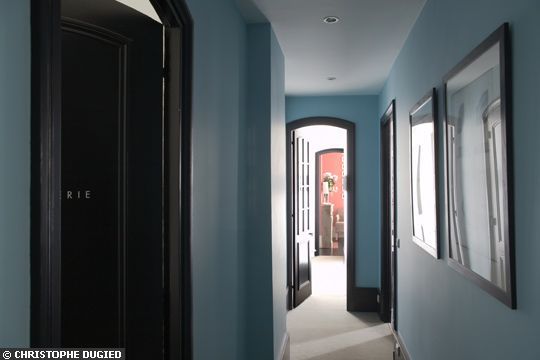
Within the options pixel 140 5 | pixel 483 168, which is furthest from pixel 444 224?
pixel 140 5

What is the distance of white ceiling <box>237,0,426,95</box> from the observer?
284cm

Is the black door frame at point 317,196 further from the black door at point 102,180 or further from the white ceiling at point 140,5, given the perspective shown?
the black door at point 102,180

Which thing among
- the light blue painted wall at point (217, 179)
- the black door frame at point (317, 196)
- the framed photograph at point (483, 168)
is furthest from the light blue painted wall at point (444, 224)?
the black door frame at point (317, 196)

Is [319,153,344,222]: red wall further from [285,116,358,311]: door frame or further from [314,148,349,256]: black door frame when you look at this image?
[285,116,358,311]: door frame

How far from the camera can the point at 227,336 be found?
2.53 meters

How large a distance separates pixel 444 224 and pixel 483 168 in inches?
29.2

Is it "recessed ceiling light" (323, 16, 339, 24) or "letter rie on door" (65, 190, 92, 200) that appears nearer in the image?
"letter rie on door" (65, 190, 92, 200)

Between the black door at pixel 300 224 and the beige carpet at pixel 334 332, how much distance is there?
0.21m

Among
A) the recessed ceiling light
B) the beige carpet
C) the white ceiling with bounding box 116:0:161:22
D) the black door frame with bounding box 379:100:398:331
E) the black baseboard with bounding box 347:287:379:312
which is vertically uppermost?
the recessed ceiling light

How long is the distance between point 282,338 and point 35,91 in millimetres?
3293

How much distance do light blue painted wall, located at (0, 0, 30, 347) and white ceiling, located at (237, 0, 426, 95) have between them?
83.0 inches

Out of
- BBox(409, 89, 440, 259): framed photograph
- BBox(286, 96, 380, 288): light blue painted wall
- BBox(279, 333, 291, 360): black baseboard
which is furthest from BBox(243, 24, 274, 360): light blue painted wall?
BBox(286, 96, 380, 288): light blue painted wall

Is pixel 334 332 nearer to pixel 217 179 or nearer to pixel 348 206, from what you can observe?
pixel 348 206

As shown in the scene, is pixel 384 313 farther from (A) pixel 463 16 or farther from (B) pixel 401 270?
(A) pixel 463 16
